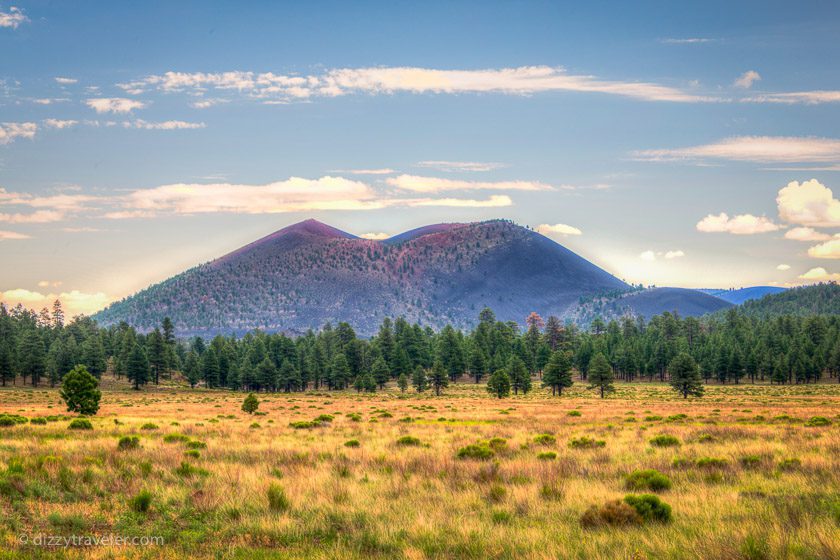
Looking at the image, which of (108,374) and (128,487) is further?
(108,374)

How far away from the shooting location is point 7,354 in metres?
98.9

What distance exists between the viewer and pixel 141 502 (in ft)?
39.0

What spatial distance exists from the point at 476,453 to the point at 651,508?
334 inches

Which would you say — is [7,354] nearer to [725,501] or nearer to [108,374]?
[108,374]

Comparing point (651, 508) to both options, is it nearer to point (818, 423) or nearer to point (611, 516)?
point (611, 516)

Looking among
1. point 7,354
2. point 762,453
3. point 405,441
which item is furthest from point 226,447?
point 7,354

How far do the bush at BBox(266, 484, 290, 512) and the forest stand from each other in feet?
260

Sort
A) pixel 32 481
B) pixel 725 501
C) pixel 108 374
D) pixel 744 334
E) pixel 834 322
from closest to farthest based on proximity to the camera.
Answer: pixel 725 501 → pixel 32 481 → pixel 108 374 → pixel 744 334 → pixel 834 322

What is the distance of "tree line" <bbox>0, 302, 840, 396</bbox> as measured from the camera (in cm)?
9826

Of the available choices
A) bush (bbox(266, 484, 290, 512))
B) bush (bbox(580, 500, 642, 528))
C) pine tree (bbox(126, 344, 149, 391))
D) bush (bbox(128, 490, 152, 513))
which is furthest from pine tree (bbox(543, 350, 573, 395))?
bush (bbox(128, 490, 152, 513))

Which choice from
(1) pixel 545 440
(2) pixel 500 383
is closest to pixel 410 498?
(1) pixel 545 440

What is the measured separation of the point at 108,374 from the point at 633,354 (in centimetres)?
11770

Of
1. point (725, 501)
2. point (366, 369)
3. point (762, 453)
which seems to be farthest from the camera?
Answer: point (366, 369)

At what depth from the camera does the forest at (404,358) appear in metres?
102
